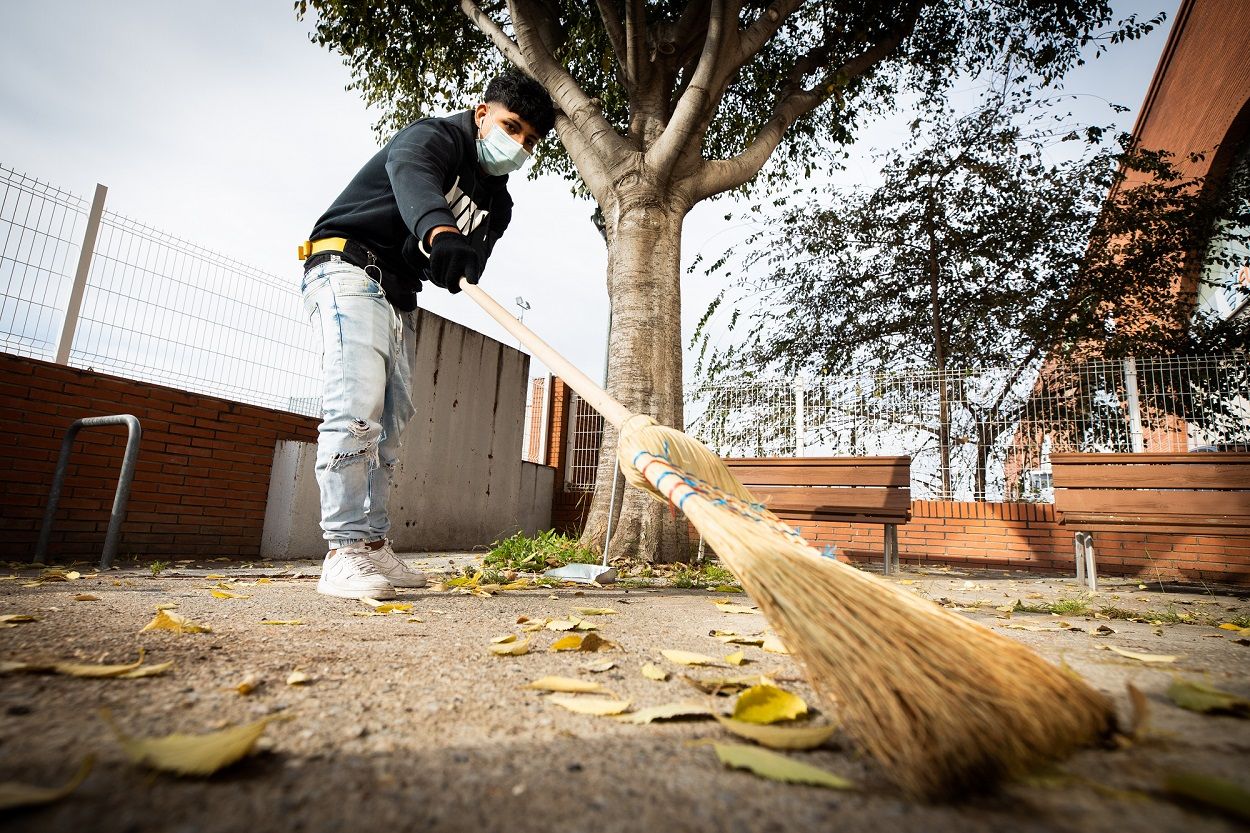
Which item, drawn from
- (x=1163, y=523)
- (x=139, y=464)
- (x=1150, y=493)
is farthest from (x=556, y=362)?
(x=1150, y=493)

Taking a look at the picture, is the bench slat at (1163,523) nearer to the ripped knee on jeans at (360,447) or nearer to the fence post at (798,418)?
the fence post at (798,418)

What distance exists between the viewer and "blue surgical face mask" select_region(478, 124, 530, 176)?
9.63 feet

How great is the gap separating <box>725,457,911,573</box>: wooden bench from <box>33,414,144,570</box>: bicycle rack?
427 centimetres

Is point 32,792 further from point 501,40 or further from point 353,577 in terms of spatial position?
point 501,40

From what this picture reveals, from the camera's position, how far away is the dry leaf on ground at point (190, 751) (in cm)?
77

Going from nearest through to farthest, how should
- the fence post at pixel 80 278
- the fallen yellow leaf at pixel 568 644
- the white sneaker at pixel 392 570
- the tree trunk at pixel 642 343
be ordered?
the fallen yellow leaf at pixel 568 644
the white sneaker at pixel 392 570
the fence post at pixel 80 278
the tree trunk at pixel 642 343

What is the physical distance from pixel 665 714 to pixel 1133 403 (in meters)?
7.33

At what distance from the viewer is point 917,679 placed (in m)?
0.94

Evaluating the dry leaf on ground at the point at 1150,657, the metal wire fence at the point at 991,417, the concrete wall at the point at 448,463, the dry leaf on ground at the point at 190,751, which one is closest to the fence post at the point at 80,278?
the concrete wall at the point at 448,463

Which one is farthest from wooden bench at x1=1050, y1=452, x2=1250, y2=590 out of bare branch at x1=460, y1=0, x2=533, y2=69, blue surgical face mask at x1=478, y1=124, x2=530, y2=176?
bare branch at x1=460, y1=0, x2=533, y2=69

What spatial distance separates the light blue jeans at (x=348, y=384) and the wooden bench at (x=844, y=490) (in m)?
3.45

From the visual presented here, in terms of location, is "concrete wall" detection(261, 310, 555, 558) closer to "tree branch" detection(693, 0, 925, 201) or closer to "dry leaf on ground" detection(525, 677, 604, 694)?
"tree branch" detection(693, 0, 925, 201)

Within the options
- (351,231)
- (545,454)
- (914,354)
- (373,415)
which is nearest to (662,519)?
(373,415)

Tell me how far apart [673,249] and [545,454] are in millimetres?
4566
